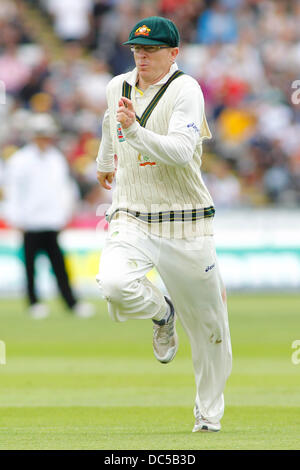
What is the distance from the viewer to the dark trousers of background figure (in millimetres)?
14977

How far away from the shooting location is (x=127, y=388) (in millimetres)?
8812

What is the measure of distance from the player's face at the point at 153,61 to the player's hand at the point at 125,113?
53 centimetres

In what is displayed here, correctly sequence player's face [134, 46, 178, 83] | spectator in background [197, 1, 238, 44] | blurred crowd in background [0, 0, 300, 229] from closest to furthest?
player's face [134, 46, 178, 83] < blurred crowd in background [0, 0, 300, 229] < spectator in background [197, 1, 238, 44]

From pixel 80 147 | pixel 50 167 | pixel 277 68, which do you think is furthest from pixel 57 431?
pixel 277 68

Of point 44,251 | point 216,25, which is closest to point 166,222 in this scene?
point 44,251

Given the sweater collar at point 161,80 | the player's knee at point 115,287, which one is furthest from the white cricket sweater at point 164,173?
the player's knee at point 115,287

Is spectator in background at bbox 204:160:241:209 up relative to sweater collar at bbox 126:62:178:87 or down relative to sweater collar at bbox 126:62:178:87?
up

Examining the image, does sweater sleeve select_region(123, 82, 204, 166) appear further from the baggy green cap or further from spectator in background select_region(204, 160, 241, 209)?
spectator in background select_region(204, 160, 241, 209)

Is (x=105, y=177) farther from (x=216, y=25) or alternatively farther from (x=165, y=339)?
(x=216, y=25)

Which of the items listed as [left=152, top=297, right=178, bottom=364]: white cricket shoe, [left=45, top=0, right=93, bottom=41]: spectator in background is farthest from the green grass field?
[left=45, top=0, right=93, bottom=41]: spectator in background

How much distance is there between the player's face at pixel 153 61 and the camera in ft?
21.1

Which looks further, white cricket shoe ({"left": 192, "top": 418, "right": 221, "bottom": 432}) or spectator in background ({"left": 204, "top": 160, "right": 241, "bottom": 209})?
spectator in background ({"left": 204, "top": 160, "right": 241, "bottom": 209})

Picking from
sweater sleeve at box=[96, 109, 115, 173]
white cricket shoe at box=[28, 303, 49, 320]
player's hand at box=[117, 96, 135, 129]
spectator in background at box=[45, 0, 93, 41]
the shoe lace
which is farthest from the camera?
spectator in background at box=[45, 0, 93, 41]

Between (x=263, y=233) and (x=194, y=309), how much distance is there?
39.3 feet
